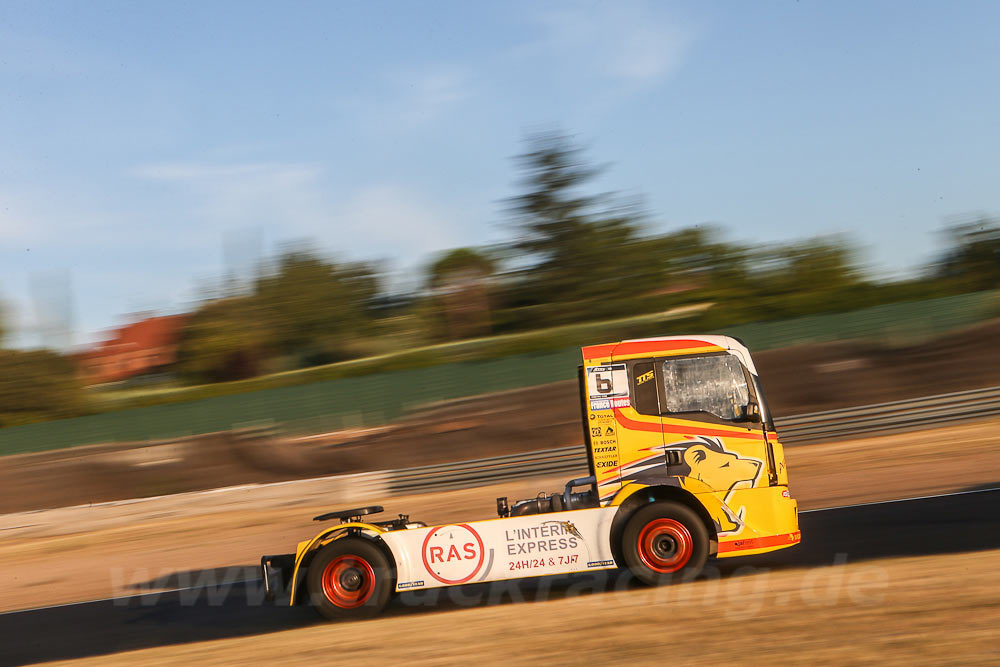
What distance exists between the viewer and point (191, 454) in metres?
22.8

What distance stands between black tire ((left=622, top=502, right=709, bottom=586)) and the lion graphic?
0.78 ft

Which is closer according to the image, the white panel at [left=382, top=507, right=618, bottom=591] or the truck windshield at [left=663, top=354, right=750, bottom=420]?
the white panel at [left=382, top=507, right=618, bottom=591]

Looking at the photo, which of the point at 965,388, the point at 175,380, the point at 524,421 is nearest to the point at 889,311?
the point at 965,388

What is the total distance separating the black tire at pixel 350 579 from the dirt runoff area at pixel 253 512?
4196 millimetres

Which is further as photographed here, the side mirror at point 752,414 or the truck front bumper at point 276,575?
the truck front bumper at point 276,575

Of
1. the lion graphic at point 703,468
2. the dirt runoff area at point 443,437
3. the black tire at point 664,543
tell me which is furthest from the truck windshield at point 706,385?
the dirt runoff area at point 443,437

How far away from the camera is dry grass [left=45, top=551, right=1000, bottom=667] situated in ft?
18.6

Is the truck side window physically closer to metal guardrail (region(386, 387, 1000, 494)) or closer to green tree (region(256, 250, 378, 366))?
metal guardrail (region(386, 387, 1000, 494))

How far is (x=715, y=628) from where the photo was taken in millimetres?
6387

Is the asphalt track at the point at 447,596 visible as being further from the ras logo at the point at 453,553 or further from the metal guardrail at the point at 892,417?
the metal guardrail at the point at 892,417

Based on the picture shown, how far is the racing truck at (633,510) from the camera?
8055 mm

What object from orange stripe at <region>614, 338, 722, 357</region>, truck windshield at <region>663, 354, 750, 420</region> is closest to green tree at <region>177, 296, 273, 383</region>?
orange stripe at <region>614, 338, 722, 357</region>

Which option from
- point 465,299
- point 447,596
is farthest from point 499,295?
point 447,596

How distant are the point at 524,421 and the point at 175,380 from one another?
1017 inches
